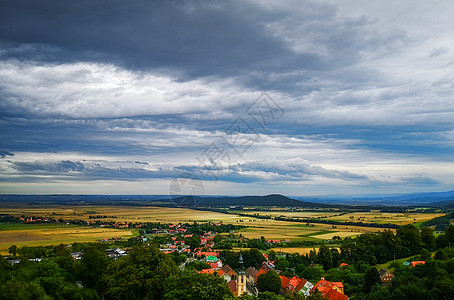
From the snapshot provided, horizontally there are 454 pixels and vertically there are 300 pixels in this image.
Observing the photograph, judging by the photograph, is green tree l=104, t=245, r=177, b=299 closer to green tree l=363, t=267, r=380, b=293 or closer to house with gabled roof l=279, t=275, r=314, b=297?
house with gabled roof l=279, t=275, r=314, b=297

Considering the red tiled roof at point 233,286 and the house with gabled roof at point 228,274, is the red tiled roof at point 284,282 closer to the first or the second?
the house with gabled roof at point 228,274

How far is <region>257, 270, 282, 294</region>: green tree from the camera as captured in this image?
162 ft

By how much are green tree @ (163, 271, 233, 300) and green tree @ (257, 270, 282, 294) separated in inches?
745

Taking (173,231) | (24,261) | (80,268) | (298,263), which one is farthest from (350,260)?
(173,231)

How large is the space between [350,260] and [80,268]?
45361mm

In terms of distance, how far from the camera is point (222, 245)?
278 ft

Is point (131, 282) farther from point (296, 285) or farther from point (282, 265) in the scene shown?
point (282, 265)

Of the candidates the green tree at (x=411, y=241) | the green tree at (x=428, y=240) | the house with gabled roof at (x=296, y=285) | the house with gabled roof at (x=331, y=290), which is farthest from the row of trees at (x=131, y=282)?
the green tree at (x=428, y=240)

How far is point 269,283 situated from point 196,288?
21.6 meters

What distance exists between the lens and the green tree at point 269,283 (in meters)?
49.4

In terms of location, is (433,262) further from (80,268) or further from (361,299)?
(80,268)

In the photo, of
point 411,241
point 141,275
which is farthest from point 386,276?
point 141,275

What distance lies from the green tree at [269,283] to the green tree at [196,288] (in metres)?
18.9

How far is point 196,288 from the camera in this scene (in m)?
31.0
